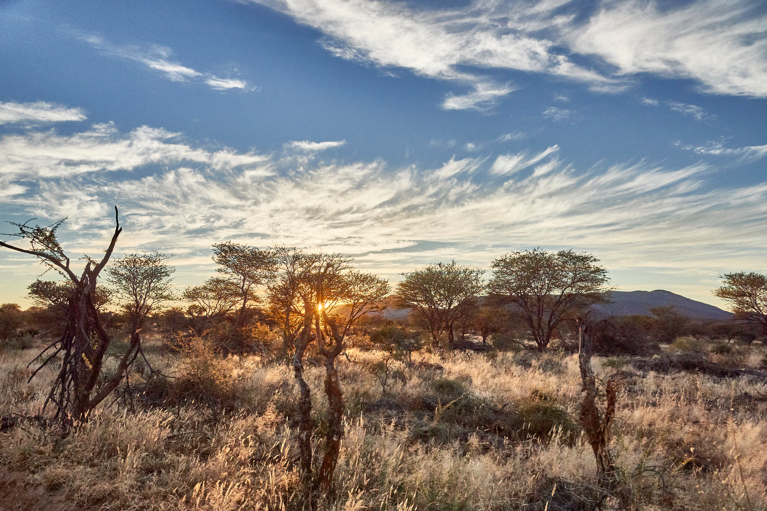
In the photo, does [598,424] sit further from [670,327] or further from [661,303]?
[661,303]

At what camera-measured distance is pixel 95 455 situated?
4477mm

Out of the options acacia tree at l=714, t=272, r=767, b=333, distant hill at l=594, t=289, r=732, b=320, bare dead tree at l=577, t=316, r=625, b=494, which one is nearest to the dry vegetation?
bare dead tree at l=577, t=316, r=625, b=494

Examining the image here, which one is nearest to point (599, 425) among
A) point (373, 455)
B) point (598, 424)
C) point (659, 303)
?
point (598, 424)

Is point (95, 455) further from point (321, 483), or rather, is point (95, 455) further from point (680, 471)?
point (680, 471)

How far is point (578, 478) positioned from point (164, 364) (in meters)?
12.9

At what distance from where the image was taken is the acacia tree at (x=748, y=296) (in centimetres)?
3287

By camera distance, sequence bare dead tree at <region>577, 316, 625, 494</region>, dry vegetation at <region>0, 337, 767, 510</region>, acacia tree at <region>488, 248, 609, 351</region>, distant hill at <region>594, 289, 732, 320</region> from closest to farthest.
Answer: dry vegetation at <region>0, 337, 767, 510</region>
bare dead tree at <region>577, 316, 625, 494</region>
acacia tree at <region>488, 248, 609, 351</region>
distant hill at <region>594, 289, 732, 320</region>

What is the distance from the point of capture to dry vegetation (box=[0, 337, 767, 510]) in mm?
3953

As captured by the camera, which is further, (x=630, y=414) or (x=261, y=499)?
(x=630, y=414)

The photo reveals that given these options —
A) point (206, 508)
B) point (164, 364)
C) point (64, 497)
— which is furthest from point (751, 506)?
point (164, 364)

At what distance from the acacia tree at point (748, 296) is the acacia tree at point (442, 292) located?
24.3 metres

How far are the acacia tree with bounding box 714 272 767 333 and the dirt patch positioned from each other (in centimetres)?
4717

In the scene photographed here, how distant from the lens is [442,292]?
31656mm

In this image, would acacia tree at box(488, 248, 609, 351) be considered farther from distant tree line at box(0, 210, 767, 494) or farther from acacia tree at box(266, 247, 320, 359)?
acacia tree at box(266, 247, 320, 359)
